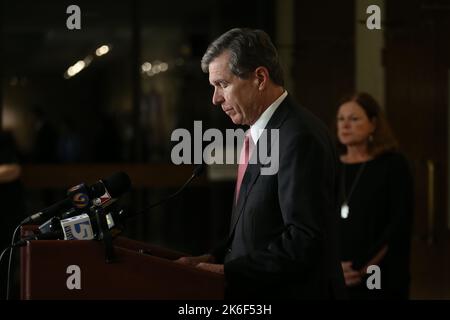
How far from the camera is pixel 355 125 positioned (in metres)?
3.66

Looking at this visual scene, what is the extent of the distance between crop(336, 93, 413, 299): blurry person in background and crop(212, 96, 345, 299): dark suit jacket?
146 cm

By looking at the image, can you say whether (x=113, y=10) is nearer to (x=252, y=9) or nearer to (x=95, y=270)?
(x=252, y=9)

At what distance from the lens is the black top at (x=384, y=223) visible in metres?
3.49

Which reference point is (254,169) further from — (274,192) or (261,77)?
(261,77)

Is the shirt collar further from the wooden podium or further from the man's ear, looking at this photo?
the wooden podium

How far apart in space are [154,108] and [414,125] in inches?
98.3

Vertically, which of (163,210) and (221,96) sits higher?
(221,96)

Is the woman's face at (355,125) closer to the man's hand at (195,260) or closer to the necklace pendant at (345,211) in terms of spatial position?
the necklace pendant at (345,211)

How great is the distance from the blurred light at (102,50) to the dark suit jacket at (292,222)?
432cm

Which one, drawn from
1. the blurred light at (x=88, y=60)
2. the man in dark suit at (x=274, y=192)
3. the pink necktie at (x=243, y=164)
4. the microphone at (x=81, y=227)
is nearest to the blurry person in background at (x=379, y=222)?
the pink necktie at (x=243, y=164)

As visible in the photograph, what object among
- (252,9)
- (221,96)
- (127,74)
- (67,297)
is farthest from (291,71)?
(67,297)

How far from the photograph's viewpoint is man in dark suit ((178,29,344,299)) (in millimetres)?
1903

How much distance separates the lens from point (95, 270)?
1.78m

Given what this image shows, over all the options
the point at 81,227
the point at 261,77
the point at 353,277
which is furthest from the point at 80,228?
the point at 353,277
